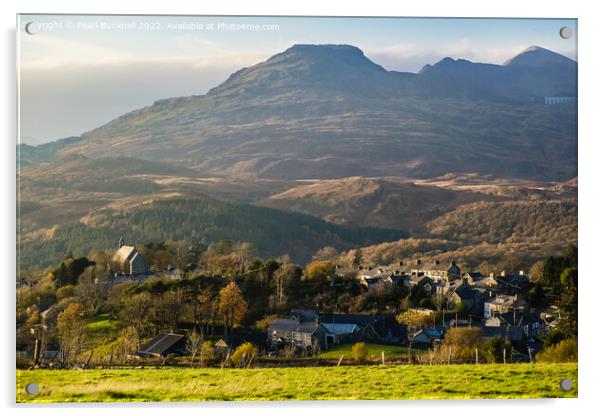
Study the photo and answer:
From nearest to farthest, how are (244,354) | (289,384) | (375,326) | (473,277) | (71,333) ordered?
(289,384)
(71,333)
(244,354)
(375,326)
(473,277)

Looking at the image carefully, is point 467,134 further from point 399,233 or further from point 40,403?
point 40,403

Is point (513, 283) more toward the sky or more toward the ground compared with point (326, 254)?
more toward the ground

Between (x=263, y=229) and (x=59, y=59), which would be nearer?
(x=59, y=59)

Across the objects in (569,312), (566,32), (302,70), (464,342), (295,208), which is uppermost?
(566,32)

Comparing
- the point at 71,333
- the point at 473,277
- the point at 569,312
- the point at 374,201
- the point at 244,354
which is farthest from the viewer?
the point at 374,201

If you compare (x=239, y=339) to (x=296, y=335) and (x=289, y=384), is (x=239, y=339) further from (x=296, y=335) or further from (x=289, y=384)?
(x=289, y=384)

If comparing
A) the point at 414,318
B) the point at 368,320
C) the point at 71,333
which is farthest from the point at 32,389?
the point at 414,318
